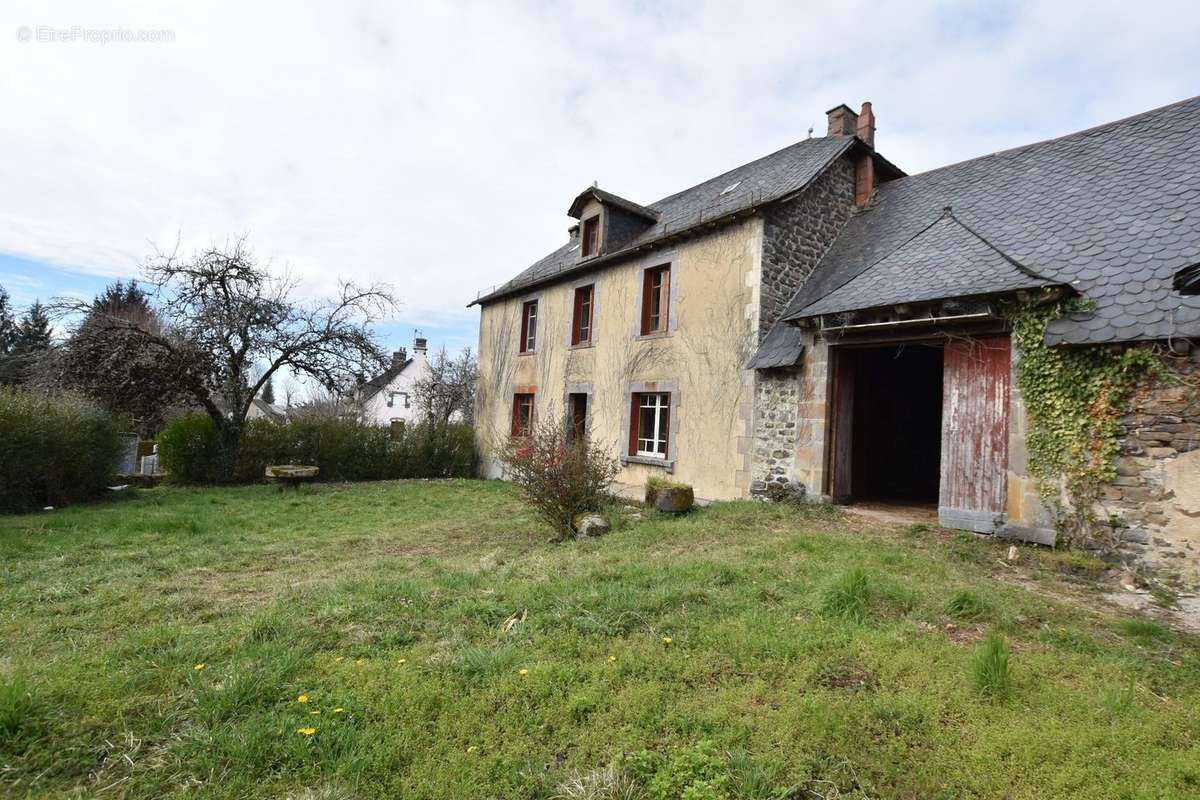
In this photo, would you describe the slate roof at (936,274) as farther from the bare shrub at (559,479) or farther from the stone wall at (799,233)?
the bare shrub at (559,479)

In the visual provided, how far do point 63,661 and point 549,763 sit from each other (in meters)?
2.83

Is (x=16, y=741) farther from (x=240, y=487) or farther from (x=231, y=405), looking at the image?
(x=231, y=405)

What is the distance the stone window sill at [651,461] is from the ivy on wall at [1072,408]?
5.36 meters

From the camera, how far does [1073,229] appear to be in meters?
6.72

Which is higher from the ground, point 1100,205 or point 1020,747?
point 1100,205

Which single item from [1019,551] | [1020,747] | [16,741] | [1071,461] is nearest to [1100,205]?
[1071,461]

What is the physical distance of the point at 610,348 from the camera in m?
11.9

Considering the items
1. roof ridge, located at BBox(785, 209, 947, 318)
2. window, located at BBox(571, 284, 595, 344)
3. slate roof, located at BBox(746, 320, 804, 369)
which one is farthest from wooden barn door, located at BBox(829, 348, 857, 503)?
window, located at BBox(571, 284, 595, 344)

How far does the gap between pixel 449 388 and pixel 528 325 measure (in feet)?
36.3

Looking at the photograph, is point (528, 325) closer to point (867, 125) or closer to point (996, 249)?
point (867, 125)

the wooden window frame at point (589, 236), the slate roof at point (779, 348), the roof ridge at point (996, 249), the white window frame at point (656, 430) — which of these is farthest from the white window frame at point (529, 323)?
the roof ridge at point (996, 249)

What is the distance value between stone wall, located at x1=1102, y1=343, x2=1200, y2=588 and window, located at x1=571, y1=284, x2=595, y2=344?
30.7ft

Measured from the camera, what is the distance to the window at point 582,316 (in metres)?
13.0

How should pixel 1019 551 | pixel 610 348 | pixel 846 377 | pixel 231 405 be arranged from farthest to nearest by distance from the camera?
pixel 231 405 → pixel 610 348 → pixel 846 377 → pixel 1019 551
